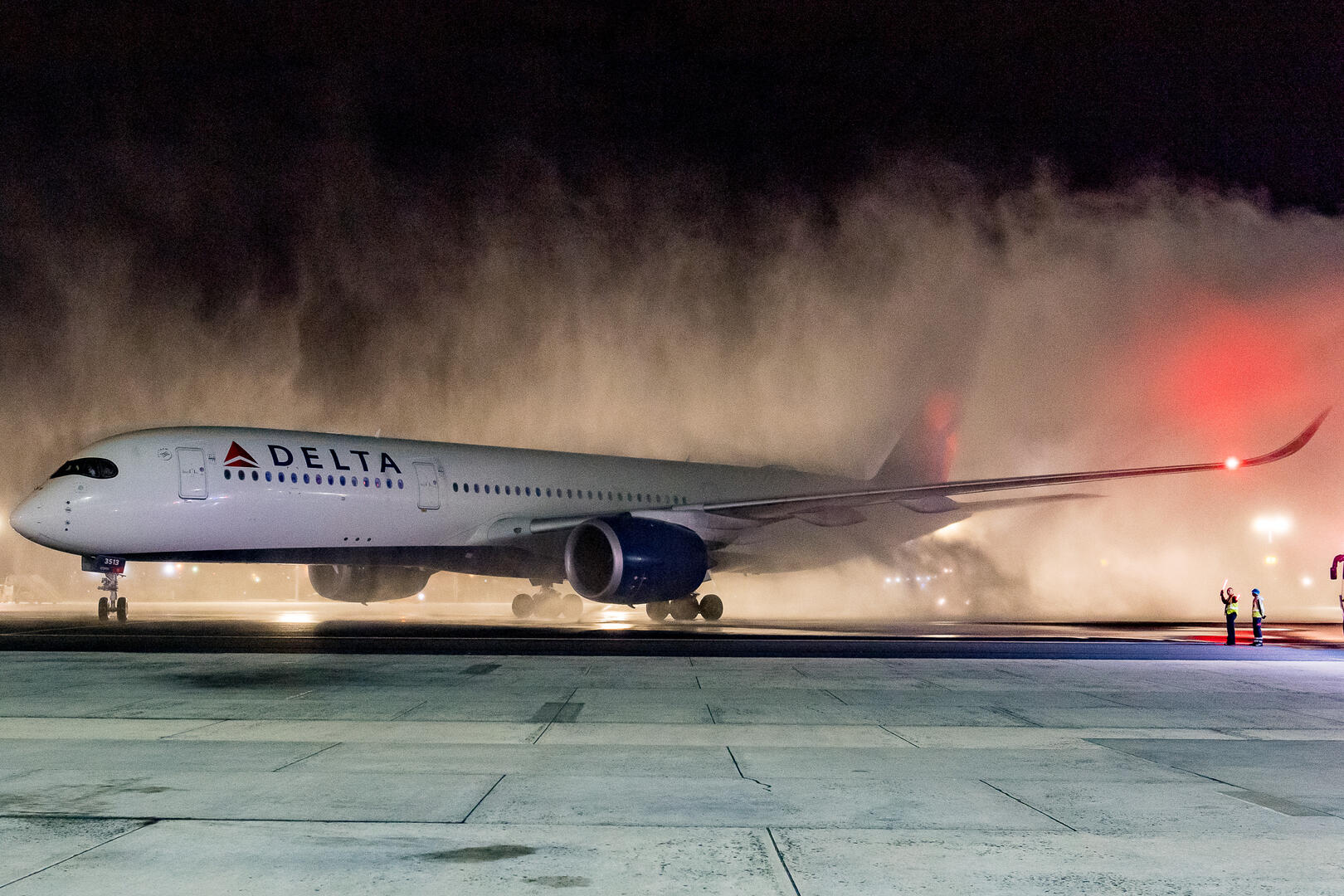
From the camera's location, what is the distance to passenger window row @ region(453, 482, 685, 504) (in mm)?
25516

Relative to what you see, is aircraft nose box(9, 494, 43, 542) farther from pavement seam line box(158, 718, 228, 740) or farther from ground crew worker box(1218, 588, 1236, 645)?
ground crew worker box(1218, 588, 1236, 645)

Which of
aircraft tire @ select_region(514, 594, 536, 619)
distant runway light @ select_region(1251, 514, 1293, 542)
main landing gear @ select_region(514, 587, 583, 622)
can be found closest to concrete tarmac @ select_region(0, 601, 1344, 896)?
main landing gear @ select_region(514, 587, 583, 622)

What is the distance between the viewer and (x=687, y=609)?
2717 centimetres

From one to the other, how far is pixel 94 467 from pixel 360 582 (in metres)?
7.75

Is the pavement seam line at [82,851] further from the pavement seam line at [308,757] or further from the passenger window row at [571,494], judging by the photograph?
the passenger window row at [571,494]

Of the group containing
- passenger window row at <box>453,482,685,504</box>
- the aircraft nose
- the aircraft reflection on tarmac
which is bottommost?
the aircraft reflection on tarmac

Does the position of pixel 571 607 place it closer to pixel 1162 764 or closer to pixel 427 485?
pixel 427 485

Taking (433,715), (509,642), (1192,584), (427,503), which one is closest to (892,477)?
(1192,584)

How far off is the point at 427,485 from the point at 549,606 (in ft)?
19.9

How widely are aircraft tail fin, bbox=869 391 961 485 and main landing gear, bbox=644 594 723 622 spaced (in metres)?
11.1

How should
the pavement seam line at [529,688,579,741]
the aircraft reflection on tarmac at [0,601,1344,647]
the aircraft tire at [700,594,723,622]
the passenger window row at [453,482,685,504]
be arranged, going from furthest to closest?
the aircraft tire at [700,594,723,622] < the passenger window row at [453,482,685,504] < the aircraft reflection on tarmac at [0,601,1344,647] < the pavement seam line at [529,688,579,741]

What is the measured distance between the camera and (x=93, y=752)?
7480 millimetres

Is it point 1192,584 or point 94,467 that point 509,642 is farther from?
point 1192,584

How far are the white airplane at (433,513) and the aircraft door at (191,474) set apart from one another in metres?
0.02
